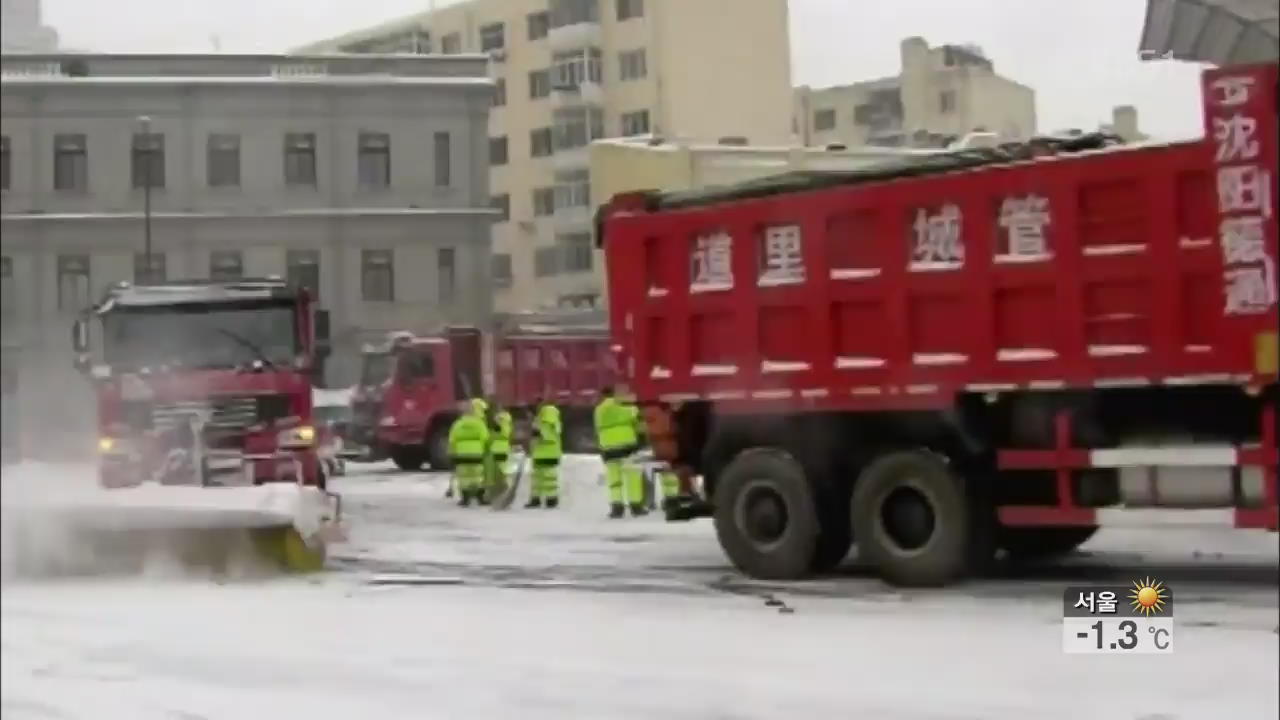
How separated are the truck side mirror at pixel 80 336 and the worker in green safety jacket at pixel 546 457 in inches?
368

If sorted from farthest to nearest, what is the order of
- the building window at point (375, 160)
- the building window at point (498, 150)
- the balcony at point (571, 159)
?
the balcony at point (571, 159) < the building window at point (498, 150) < the building window at point (375, 160)

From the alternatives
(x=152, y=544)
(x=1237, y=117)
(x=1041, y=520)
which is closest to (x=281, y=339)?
(x=152, y=544)

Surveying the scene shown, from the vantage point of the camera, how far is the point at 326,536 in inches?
328

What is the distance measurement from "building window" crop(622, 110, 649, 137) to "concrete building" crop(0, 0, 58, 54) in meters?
3.14

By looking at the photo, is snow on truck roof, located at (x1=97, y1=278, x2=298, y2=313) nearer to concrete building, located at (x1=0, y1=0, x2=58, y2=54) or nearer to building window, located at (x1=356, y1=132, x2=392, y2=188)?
building window, located at (x1=356, y1=132, x2=392, y2=188)

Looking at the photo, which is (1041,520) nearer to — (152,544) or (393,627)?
(393,627)

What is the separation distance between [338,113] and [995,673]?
280 centimetres

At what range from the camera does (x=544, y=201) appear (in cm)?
698

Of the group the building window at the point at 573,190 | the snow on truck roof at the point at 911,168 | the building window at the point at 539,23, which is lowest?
the building window at the point at 573,190

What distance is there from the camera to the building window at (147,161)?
15.0ft

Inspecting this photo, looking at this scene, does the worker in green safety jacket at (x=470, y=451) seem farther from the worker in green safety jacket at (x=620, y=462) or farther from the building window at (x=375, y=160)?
the building window at (x=375, y=160)

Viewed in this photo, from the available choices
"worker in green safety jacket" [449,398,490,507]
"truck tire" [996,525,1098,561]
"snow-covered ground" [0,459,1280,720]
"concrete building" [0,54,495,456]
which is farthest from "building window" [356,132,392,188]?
"worker in green safety jacket" [449,398,490,507]

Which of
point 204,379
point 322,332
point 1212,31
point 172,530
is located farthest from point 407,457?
point 1212,31

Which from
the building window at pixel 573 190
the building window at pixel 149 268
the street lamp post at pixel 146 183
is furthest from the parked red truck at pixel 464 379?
the street lamp post at pixel 146 183
